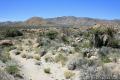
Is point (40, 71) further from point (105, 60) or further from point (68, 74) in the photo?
point (105, 60)

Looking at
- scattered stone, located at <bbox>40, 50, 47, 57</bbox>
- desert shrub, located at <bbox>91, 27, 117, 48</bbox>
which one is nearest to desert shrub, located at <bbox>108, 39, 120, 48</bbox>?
desert shrub, located at <bbox>91, 27, 117, 48</bbox>

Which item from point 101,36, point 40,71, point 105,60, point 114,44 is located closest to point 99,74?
point 105,60

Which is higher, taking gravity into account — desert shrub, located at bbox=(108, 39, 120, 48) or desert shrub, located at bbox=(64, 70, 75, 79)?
desert shrub, located at bbox=(108, 39, 120, 48)

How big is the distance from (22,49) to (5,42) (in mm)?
4281

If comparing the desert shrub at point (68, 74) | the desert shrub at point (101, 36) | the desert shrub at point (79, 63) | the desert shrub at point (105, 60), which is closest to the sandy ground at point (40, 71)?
the desert shrub at point (68, 74)

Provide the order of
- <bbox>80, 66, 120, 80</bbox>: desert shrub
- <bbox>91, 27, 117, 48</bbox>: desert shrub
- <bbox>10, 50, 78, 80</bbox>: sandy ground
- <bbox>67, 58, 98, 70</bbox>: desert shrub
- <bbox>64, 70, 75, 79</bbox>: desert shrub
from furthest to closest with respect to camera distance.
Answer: <bbox>91, 27, 117, 48</bbox>: desert shrub
<bbox>67, 58, 98, 70</bbox>: desert shrub
<bbox>10, 50, 78, 80</bbox>: sandy ground
<bbox>64, 70, 75, 79</bbox>: desert shrub
<bbox>80, 66, 120, 80</bbox>: desert shrub

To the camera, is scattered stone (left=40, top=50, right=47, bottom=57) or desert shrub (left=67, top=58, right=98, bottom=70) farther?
scattered stone (left=40, top=50, right=47, bottom=57)

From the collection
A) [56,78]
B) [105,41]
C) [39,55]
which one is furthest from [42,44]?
[56,78]

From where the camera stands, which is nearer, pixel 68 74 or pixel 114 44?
pixel 68 74

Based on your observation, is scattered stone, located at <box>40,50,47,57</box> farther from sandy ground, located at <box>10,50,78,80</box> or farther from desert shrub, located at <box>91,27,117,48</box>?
desert shrub, located at <box>91,27,117,48</box>

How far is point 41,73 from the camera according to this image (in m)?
14.0

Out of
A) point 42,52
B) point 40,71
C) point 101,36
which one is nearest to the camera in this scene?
point 40,71

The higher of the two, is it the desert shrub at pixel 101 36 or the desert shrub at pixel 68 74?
the desert shrub at pixel 101 36

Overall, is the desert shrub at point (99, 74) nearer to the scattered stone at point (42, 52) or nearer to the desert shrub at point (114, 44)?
the scattered stone at point (42, 52)
